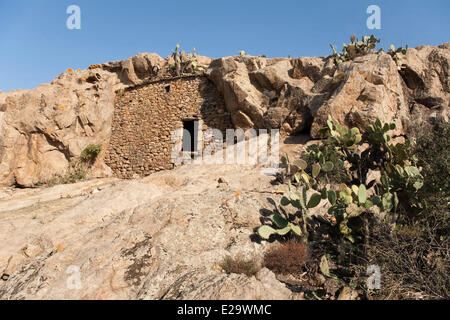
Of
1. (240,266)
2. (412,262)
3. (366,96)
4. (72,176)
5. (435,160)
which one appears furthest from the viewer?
(72,176)

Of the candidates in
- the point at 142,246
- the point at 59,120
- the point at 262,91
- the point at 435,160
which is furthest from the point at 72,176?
the point at 435,160

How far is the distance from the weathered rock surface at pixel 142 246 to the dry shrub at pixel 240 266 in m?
0.10

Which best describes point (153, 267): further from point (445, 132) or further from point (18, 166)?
point (18, 166)

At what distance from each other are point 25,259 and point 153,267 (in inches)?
95.7

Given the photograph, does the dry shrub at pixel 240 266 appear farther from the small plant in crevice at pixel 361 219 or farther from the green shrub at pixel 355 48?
the green shrub at pixel 355 48

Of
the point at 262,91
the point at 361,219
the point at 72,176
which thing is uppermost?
the point at 262,91

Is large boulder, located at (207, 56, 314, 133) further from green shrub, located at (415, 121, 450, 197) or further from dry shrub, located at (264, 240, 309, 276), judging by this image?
dry shrub, located at (264, 240, 309, 276)

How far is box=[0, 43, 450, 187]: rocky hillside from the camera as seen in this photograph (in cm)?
830

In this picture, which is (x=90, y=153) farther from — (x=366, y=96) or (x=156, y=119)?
(x=366, y=96)

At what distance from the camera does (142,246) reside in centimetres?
442

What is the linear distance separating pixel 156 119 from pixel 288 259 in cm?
943

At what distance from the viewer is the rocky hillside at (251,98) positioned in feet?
27.2

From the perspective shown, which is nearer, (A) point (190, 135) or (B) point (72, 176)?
(B) point (72, 176)
